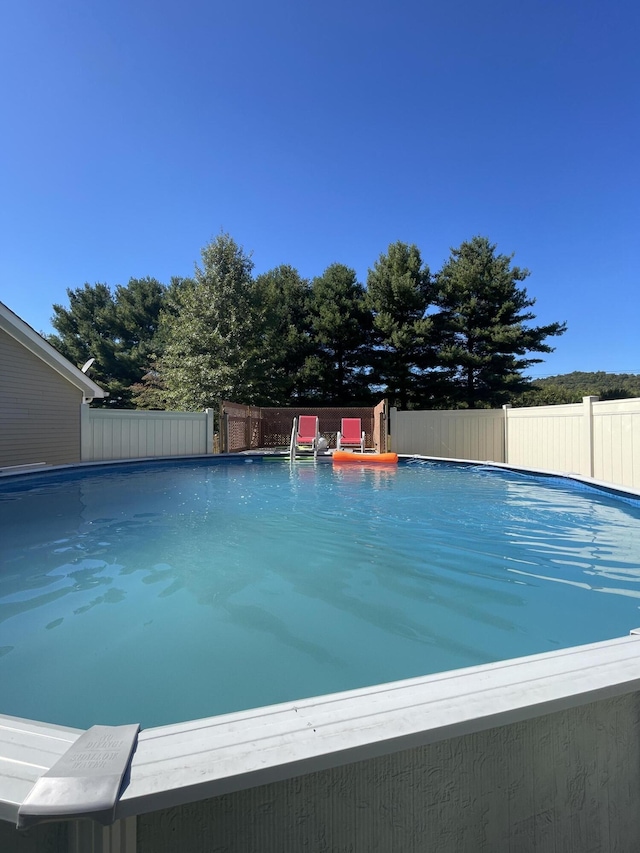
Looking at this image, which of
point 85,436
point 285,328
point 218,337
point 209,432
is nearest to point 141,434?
point 85,436

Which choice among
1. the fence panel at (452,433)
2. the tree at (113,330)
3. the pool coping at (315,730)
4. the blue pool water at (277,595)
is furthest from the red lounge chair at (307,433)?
the tree at (113,330)

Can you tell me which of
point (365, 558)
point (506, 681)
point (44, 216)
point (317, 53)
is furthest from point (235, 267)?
point (506, 681)

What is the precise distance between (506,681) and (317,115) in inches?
524

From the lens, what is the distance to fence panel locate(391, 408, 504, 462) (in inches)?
473

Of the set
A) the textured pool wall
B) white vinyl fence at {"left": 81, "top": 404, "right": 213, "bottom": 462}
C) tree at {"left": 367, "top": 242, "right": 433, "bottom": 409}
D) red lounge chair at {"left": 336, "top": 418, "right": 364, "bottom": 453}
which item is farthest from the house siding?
tree at {"left": 367, "top": 242, "right": 433, "bottom": 409}

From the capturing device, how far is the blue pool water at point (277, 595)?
1854 millimetres

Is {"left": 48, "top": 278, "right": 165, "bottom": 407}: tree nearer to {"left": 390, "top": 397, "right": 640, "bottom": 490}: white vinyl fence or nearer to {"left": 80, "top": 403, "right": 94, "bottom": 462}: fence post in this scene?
{"left": 80, "top": 403, "right": 94, "bottom": 462}: fence post

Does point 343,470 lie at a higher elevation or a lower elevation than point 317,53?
lower

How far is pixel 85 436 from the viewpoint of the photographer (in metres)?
10.7

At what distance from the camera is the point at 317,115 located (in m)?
11.1

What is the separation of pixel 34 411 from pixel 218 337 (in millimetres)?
8276

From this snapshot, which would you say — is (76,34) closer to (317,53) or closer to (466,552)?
(317,53)

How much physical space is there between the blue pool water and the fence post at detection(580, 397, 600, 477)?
2.37 m

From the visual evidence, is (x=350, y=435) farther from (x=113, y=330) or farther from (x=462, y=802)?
(x=113, y=330)
